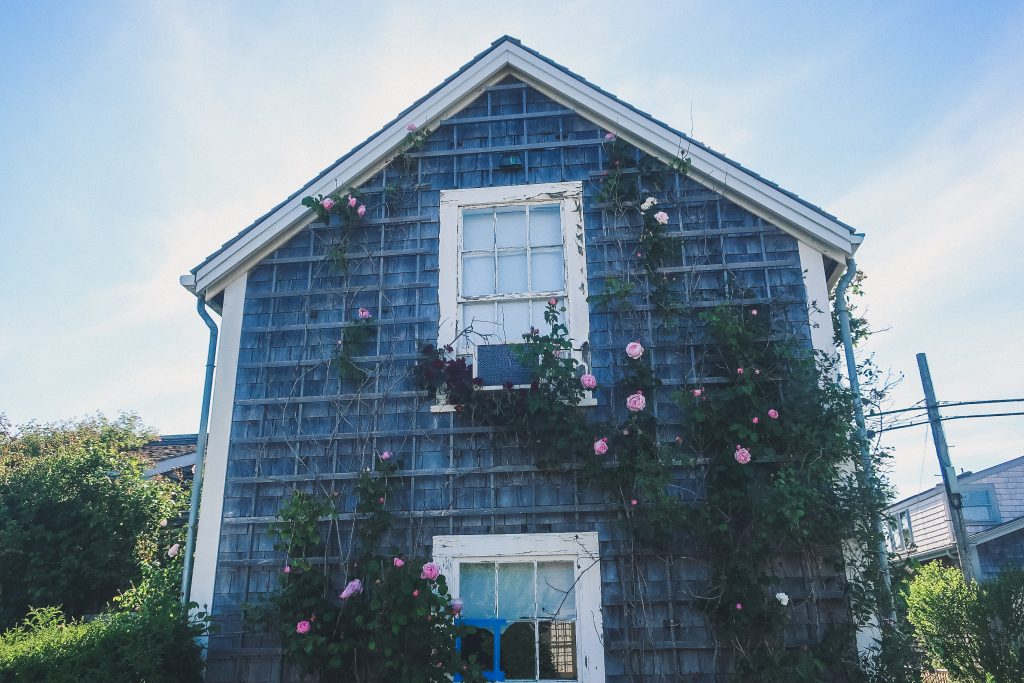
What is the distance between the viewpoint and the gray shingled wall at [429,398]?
5.89m

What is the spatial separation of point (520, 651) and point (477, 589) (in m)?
0.58

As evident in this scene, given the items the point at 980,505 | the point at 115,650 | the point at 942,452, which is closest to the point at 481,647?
the point at 115,650

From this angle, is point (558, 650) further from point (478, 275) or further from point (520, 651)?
point (478, 275)

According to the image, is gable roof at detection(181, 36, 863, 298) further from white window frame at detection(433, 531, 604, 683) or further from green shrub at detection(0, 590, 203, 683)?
white window frame at detection(433, 531, 604, 683)

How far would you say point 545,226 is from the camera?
7113 millimetres

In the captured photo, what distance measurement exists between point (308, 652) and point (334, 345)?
262 centimetres

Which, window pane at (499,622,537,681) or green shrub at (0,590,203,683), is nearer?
green shrub at (0,590,203,683)

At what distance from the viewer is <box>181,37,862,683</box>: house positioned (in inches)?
238

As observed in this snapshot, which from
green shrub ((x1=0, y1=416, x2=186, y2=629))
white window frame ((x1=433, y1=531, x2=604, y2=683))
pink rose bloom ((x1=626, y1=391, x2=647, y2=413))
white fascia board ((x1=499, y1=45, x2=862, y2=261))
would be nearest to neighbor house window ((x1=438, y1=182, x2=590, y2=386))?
pink rose bloom ((x1=626, y1=391, x2=647, y2=413))

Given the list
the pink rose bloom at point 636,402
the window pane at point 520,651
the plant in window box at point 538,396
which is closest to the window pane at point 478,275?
the plant in window box at point 538,396

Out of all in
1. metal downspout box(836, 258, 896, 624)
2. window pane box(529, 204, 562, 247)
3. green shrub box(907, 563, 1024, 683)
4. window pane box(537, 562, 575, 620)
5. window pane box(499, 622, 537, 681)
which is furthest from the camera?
green shrub box(907, 563, 1024, 683)

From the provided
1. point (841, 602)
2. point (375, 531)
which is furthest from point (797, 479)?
point (375, 531)

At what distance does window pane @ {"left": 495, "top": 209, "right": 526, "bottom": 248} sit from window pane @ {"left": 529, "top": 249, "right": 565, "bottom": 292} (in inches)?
8.6

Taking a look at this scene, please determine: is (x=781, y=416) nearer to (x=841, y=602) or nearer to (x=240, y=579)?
(x=841, y=602)
